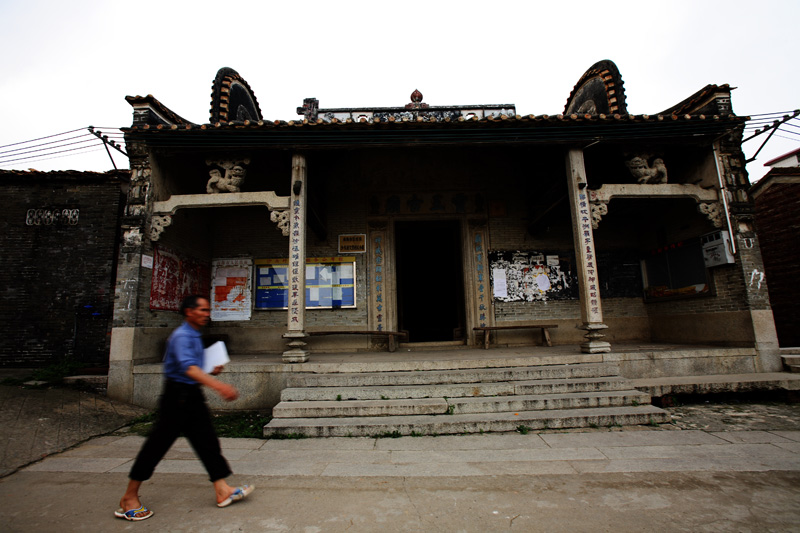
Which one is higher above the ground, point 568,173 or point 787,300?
point 568,173

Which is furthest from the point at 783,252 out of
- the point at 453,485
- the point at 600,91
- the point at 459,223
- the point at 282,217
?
the point at 282,217

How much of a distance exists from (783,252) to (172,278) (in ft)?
44.1

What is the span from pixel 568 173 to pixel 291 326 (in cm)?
549

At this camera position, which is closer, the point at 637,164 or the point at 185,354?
the point at 185,354

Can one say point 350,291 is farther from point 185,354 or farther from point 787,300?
point 787,300

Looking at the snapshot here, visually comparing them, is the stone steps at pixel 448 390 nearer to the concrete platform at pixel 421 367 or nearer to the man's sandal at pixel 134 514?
the concrete platform at pixel 421 367

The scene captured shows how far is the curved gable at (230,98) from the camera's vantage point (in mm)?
8031

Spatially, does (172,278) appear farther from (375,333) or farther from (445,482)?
(445,482)

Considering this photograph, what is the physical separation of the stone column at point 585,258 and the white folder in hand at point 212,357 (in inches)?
218

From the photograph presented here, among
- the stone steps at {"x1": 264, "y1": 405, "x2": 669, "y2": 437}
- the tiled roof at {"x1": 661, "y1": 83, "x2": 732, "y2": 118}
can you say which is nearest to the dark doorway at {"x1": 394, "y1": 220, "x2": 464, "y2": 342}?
the tiled roof at {"x1": 661, "y1": 83, "x2": 732, "y2": 118}

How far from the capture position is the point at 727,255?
6.94 meters

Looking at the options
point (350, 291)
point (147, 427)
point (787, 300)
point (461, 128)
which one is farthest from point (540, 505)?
point (787, 300)

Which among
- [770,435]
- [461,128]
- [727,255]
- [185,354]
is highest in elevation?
[461,128]

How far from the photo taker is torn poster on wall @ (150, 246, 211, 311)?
7047mm
